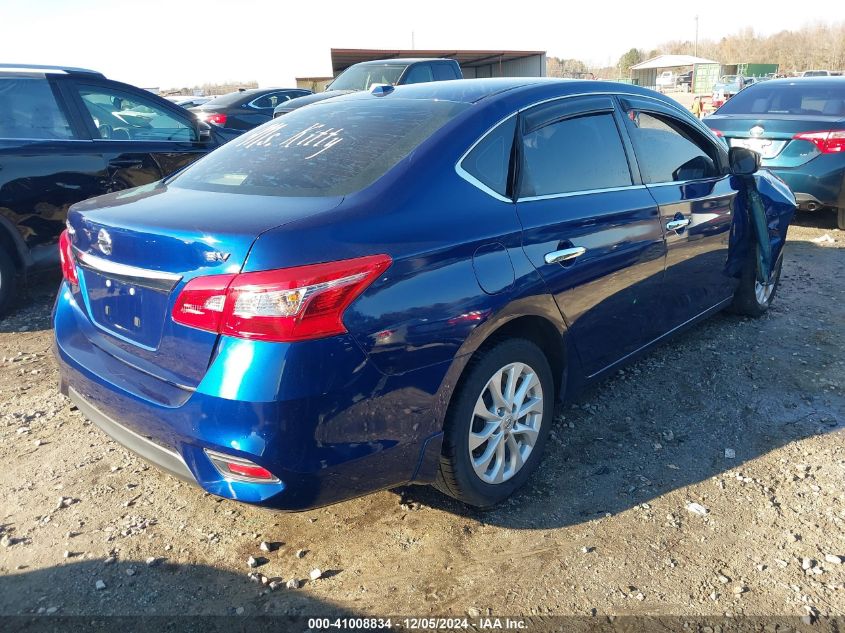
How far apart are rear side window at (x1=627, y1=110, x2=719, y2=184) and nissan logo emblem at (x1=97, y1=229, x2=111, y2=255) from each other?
2539mm

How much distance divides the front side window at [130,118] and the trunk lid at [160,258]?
3.33 m

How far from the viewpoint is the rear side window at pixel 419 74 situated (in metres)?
11.1

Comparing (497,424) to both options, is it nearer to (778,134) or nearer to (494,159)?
(494,159)

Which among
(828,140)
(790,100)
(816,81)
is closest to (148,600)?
(828,140)

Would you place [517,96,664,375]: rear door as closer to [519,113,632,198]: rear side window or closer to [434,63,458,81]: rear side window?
[519,113,632,198]: rear side window

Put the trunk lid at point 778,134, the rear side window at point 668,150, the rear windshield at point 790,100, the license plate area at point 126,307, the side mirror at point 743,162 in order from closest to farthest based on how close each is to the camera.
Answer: the license plate area at point 126,307
the rear side window at point 668,150
the side mirror at point 743,162
the trunk lid at point 778,134
the rear windshield at point 790,100

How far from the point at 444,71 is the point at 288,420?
36.0ft

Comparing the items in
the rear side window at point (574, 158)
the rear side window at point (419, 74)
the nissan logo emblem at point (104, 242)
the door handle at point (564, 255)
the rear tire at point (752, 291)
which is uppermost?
the rear side window at point (419, 74)

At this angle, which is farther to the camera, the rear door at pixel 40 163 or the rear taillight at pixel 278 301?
the rear door at pixel 40 163

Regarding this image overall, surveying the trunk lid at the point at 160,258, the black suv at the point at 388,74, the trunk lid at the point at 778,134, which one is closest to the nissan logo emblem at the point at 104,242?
the trunk lid at the point at 160,258

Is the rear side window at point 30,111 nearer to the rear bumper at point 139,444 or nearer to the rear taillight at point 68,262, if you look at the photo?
the rear taillight at point 68,262

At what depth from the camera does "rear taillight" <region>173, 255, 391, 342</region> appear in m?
1.99

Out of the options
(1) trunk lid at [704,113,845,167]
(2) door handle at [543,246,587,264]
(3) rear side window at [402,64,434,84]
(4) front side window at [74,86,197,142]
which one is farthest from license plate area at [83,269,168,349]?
(3) rear side window at [402,64,434,84]

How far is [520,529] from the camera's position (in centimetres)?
271
